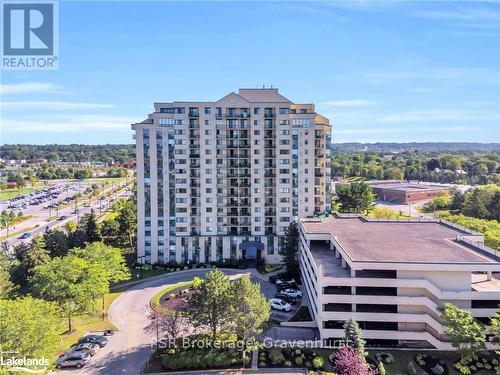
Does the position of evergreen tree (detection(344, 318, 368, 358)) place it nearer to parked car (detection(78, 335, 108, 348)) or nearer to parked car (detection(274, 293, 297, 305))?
parked car (detection(274, 293, 297, 305))

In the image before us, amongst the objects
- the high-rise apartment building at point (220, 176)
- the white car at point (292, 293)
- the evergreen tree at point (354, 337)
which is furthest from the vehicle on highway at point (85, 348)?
the high-rise apartment building at point (220, 176)

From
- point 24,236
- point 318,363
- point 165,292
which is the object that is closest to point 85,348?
point 165,292

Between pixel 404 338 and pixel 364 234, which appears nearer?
pixel 404 338

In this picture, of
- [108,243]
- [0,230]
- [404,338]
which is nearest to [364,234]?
[404,338]

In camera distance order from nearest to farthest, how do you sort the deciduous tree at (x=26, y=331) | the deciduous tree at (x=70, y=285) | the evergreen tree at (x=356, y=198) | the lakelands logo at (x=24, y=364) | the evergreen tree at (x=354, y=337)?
1. the lakelands logo at (x=24, y=364)
2. the deciduous tree at (x=26, y=331)
3. the evergreen tree at (x=354, y=337)
4. the deciduous tree at (x=70, y=285)
5. the evergreen tree at (x=356, y=198)

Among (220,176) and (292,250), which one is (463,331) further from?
(220,176)

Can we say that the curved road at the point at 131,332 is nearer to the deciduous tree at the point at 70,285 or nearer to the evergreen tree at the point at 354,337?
the deciduous tree at the point at 70,285

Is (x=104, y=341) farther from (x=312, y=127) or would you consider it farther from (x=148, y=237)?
(x=312, y=127)

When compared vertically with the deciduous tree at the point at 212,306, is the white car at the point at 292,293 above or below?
below
